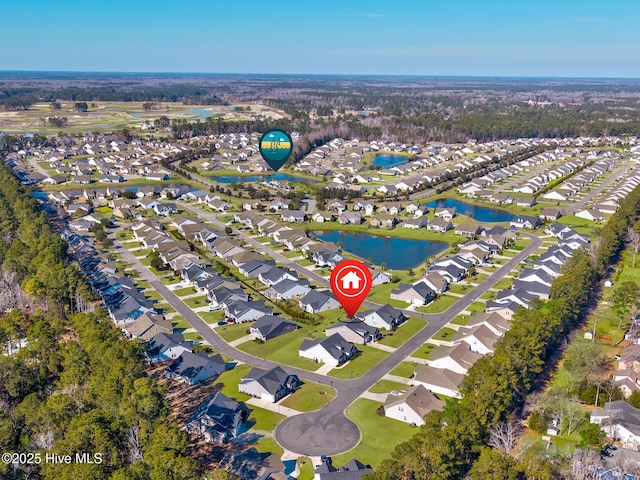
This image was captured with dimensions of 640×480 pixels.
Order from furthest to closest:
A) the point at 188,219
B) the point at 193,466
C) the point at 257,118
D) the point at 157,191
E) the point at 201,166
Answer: the point at 257,118 → the point at 201,166 → the point at 157,191 → the point at 188,219 → the point at 193,466

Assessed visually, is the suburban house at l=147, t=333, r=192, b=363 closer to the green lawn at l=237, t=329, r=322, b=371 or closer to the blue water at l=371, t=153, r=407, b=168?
the green lawn at l=237, t=329, r=322, b=371

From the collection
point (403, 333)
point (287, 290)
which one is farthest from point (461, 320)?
point (287, 290)

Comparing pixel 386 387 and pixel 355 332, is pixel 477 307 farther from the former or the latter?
pixel 386 387

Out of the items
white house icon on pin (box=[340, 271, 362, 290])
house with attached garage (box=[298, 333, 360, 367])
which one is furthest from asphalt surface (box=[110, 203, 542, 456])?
white house icon on pin (box=[340, 271, 362, 290])

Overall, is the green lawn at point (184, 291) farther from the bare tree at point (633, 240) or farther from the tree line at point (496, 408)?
the bare tree at point (633, 240)

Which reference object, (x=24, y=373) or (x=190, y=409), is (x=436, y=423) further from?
(x=24, y=373)

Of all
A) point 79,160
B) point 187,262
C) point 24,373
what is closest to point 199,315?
point 187,262
